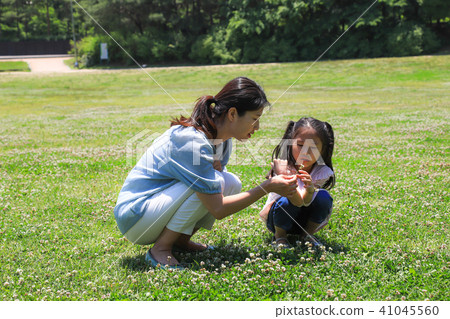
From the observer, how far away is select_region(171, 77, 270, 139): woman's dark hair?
3656mm

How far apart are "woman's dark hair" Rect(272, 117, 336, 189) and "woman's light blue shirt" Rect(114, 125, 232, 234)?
2.37 ft

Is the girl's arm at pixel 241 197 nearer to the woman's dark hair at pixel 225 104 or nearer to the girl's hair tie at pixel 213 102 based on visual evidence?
the woman's dark hair at pixel 225 104

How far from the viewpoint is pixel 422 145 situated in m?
9.16

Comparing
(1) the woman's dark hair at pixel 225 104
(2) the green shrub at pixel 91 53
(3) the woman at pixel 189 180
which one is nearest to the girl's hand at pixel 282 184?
(3) the woman at pixel 189 180

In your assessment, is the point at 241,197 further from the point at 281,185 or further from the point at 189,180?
the point at 189,180

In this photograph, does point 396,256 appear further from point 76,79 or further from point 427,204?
point 76,79

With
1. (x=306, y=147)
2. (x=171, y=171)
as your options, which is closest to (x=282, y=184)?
(x=306, y=147)

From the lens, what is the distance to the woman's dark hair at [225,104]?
366cm

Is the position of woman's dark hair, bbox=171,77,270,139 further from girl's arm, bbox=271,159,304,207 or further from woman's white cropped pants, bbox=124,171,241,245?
girl's arm, bbox=271,159,304,207

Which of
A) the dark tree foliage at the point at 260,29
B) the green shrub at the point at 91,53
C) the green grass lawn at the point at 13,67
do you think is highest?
the dark tree foliage at the point at 260,29

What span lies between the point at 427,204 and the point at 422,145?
4283mm

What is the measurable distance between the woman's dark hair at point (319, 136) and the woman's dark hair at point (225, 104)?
0.66 metres

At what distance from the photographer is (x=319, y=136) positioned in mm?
4207
